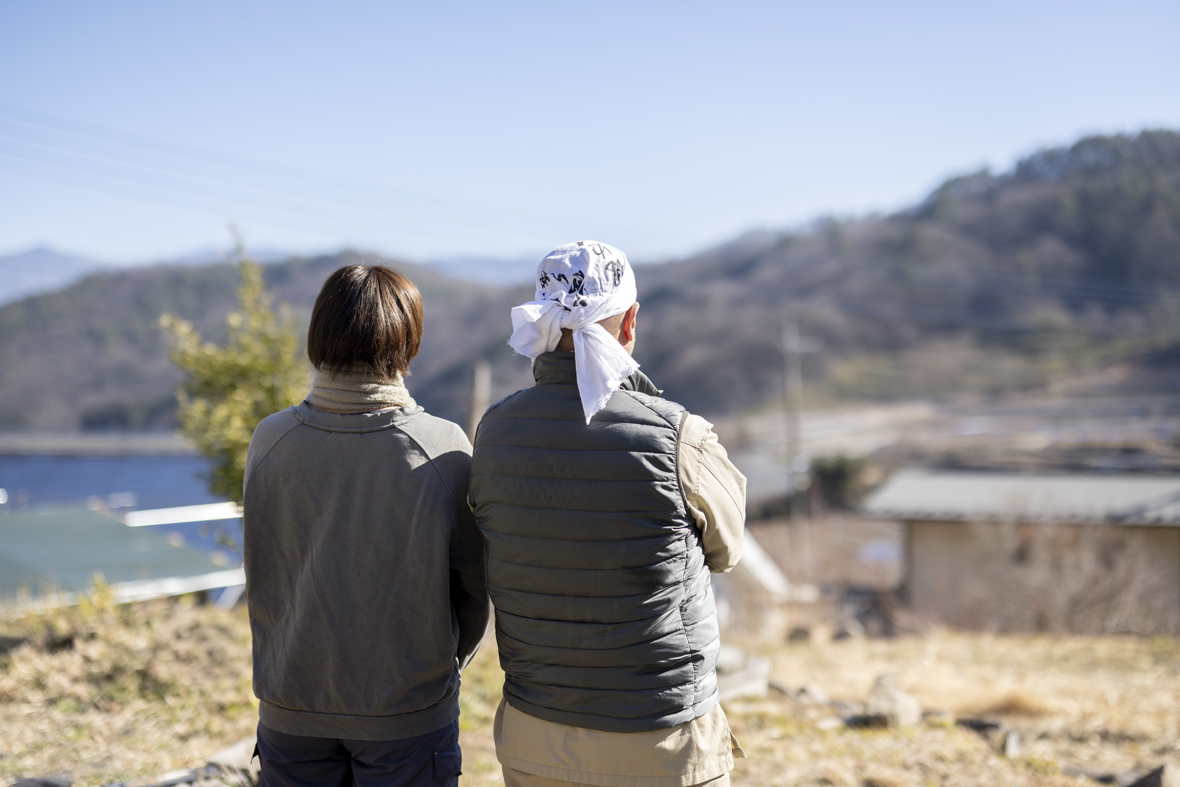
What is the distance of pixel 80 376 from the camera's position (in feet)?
149

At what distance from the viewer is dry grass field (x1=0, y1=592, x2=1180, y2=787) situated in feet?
12.6

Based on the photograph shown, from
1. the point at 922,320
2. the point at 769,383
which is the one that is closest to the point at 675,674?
the point at 769,383

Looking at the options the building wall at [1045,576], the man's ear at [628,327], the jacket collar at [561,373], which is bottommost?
the building wall at [1045,576]

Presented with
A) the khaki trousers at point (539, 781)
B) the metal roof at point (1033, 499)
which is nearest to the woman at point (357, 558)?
the khaki trousers at point (539, 781)

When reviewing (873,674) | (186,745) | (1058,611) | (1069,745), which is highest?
(186,745)

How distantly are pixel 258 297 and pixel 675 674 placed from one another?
Result: 650cm

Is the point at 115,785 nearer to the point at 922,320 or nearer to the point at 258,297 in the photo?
the point at 258,297

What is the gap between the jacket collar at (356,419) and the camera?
1954mm

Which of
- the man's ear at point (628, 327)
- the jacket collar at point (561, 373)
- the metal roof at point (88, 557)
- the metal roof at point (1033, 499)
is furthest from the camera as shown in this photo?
the metal roof at point (1033, 499)

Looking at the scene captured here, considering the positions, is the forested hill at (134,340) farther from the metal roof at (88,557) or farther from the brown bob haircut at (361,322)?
the brown bob haircut at (361,322)

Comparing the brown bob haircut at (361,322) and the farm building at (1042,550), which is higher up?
the brown bob haircut at (361,322)

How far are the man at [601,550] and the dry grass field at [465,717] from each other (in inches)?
83.5

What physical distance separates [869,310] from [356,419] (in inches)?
3113

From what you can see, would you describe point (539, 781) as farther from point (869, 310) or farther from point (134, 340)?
point (869, 310)
